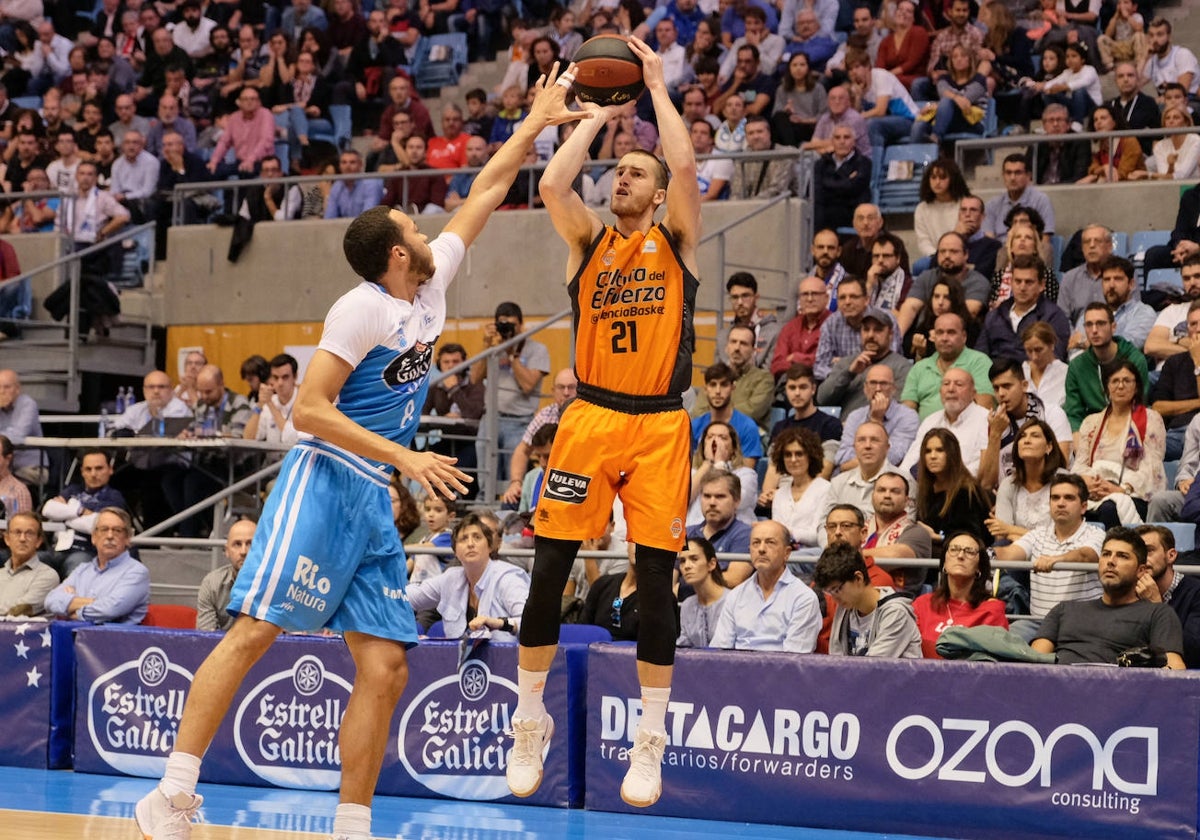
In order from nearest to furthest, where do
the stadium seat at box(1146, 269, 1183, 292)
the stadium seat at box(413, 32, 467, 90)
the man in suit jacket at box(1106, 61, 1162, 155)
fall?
the stadium seat at box(1146, 269, 1183, 292) < the man in suit jacket at box(1106, 61, 1162, 155) < the stadium seat at box(413, 32, 467, 90)

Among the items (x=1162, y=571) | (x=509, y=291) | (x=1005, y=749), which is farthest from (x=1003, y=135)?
(x=1005, y=749)

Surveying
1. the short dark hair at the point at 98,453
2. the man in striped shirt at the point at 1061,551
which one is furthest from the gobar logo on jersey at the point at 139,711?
the man in striped shirt at the point at 1061,551

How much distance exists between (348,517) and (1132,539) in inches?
177

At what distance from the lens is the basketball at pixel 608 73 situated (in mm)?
6645

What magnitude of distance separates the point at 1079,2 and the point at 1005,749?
9383 mm

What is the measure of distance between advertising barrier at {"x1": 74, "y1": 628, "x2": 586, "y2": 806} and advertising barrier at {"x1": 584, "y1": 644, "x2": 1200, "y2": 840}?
0.54 metres

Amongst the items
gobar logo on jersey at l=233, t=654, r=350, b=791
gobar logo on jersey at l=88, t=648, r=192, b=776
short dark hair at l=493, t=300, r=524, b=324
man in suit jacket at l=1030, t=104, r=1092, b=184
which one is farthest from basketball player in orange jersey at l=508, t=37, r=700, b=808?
man in suit jacket at l=1030, t=104, r=1092, b=184

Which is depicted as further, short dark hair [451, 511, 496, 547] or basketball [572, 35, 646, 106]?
short dark hair [451, 511, 496, 547]

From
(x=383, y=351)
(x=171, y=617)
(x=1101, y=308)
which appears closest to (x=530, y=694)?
(x=383, y=351)

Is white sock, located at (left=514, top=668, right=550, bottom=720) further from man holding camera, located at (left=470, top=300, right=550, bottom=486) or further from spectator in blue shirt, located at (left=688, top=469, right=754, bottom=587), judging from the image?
man holding camera, located at (left=470, top=300, right=550, bottom=486)

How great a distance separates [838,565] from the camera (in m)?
8.88

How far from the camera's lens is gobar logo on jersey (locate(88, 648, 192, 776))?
10062 mm

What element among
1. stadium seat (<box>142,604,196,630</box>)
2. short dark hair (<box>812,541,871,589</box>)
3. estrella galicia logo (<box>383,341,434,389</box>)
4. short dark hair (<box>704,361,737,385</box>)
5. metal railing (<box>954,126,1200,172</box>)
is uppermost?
metal railing (<box>954,126,1200,172</box>)

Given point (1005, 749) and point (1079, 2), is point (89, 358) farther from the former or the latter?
point (1005, 749)
